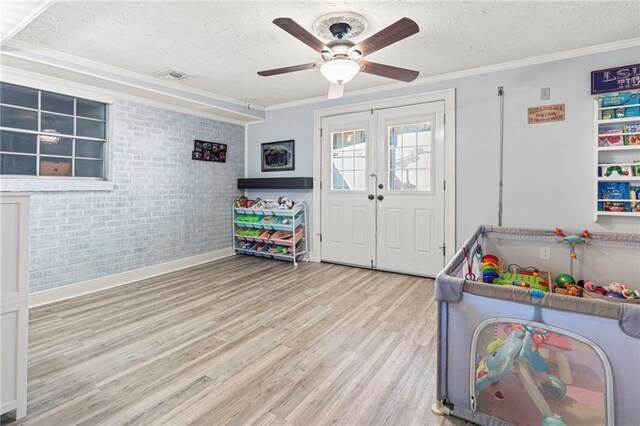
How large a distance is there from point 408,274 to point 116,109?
4272mm

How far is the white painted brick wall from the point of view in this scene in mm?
3479

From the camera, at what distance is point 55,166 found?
3.55m

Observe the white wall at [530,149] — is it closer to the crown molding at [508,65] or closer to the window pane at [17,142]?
the crown molding at [508,65]

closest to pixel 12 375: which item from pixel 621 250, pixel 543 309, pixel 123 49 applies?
pixel 543 309

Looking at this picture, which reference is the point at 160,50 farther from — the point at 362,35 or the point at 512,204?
the point at 512,204

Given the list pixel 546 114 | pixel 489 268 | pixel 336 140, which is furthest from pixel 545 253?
pixel 336 140

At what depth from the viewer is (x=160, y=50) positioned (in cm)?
321

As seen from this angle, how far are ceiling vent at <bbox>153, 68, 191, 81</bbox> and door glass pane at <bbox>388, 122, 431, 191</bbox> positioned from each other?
2.72m

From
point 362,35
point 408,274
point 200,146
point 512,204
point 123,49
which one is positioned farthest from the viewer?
point 200,146

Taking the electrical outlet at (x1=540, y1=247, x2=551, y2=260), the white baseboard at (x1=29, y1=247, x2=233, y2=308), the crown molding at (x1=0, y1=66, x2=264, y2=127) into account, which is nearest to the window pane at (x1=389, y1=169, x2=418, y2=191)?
the electrical outlet at (x1=540, y1=247, x2=551, y2=260)

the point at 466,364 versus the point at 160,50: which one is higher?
the point at 160,50

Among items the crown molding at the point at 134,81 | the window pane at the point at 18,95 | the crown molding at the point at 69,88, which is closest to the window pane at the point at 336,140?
the crown molding at the point at 134,81

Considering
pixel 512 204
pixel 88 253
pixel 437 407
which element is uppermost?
pixel 512 204

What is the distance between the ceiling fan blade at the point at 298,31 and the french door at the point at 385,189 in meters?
2.15
